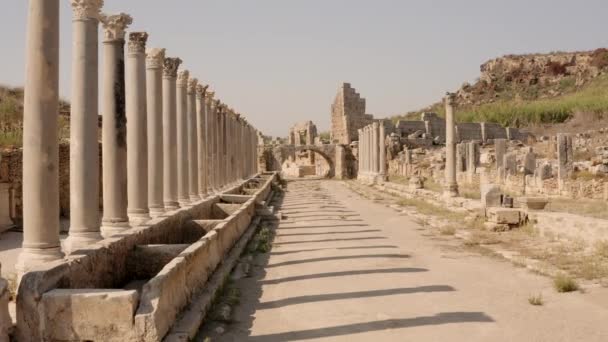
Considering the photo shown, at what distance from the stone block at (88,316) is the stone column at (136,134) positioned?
5.86 m

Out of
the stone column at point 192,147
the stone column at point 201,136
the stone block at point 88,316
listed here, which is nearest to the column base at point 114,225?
the stone block at point 88,316

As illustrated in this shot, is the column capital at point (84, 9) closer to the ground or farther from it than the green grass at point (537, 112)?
closer to the ground

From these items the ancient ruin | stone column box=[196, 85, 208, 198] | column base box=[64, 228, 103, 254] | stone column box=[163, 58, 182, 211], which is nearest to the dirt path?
the ancient ruin

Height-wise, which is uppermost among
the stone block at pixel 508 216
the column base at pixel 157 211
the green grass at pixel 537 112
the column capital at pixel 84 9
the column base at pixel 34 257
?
the green grass at pixel 537 112

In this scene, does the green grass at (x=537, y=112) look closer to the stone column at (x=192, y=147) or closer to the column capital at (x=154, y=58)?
the stone column at (x=192, y=147)

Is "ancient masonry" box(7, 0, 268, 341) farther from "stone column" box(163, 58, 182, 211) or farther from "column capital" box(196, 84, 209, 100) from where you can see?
"column capital" box(196, 84, 209, 100)

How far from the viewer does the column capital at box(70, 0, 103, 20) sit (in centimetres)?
825

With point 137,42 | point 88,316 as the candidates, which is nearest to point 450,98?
point 137,42

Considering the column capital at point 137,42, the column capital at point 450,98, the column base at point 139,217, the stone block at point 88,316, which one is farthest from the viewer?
the column capital at point 450,98

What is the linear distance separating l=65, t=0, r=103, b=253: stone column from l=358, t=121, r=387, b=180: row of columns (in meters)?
28.4

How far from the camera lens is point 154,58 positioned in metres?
12.5

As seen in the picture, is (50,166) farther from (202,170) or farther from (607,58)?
(607,58)

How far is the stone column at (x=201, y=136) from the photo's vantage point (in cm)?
1886

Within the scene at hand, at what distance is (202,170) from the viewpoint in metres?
19.1
